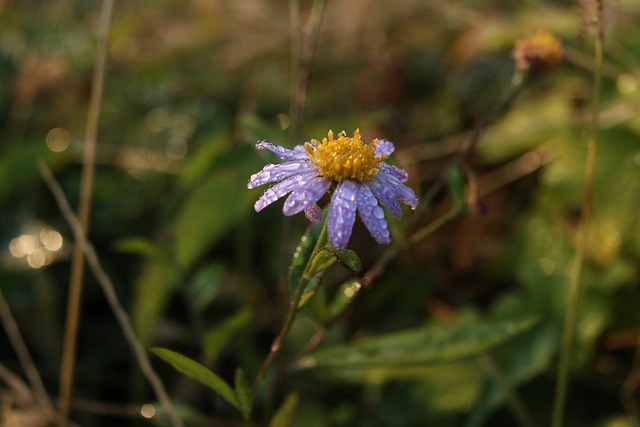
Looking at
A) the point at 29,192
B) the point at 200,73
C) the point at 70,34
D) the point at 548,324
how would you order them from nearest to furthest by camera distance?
1. the point at 548,324
2. the point at 29,192
3. the point at 200,73
4. the point at 70,34

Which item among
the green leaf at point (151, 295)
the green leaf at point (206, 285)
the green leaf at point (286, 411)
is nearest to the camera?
the green leaf at point (286, 411)

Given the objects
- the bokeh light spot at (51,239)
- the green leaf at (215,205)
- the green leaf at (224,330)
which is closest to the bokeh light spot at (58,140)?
the bokeh light spot at (51,239)

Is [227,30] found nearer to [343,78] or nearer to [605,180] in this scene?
[343,78]

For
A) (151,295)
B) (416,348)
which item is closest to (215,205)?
(151,295)

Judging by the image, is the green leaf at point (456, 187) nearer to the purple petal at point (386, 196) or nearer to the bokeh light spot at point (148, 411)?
the purple petal at point (386, 196)

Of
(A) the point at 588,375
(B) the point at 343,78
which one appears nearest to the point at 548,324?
(A) the point at 588,375

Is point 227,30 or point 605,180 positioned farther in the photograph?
point 227,30

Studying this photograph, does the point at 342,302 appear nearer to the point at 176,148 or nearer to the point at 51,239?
the point at 51,239
